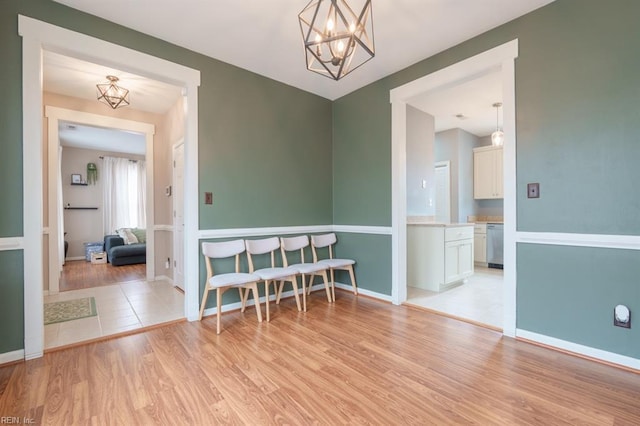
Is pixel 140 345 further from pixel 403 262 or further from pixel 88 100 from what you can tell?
pixel 88 100

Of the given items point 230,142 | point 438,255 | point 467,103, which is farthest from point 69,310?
point 467,103

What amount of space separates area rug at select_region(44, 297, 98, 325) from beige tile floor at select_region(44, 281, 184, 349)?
0.26 ft

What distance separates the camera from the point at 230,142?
10.5 feet

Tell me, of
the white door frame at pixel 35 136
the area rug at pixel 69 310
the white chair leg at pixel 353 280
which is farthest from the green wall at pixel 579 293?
the area rug at pixel 69 310

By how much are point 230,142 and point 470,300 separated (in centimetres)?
341

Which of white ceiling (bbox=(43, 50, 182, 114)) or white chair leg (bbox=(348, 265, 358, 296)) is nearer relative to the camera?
white ceiling (bbox=(43, 50, 182, 114))

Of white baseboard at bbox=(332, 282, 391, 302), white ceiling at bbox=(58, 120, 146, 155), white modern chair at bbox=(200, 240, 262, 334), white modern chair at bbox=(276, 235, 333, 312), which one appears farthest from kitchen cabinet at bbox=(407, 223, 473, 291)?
white ceiling at bbox=(58, 120, 146, 155)

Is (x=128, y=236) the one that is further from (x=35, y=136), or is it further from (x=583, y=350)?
(x=583, y=350)

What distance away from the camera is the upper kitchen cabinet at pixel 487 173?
18.9 ft

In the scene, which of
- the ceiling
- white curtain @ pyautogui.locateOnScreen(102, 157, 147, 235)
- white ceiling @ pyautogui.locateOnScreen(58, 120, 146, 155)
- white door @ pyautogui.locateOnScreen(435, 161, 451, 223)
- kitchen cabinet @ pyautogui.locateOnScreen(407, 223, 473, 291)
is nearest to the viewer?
the ceiling

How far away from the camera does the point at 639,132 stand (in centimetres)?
194

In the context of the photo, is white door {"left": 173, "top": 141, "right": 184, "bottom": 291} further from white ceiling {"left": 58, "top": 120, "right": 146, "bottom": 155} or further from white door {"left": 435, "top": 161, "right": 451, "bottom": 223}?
white door {"left": 435, "top": 161, "right": 451, "bottom": 223}

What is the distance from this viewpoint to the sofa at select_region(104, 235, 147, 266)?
5.85 metres

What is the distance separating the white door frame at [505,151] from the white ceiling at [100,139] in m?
4.55
